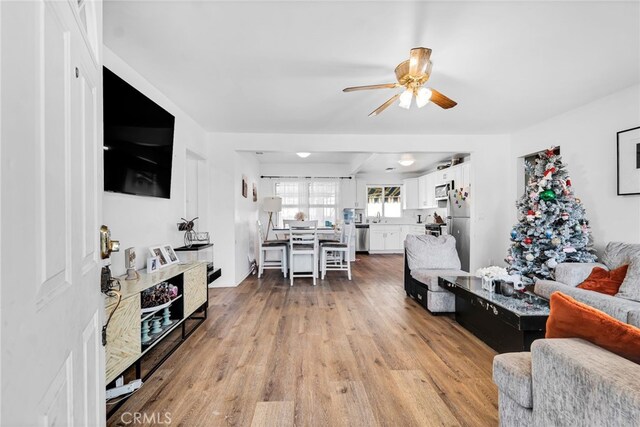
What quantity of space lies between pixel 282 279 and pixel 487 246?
11.2ft

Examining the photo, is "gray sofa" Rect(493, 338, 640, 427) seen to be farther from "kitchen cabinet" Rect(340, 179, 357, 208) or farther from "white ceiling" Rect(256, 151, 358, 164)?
"kitchen cabinet" Rect(340, 179, 357, 208)

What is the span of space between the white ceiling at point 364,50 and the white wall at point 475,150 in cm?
103

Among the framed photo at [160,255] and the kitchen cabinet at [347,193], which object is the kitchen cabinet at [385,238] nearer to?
the kitchen cabinet at [347,193]

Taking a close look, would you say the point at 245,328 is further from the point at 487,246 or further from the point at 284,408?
the point at 487,246

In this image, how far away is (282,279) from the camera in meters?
5.00

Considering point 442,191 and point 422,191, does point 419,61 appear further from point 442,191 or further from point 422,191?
point 422,191

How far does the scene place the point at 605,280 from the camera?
2.59 m

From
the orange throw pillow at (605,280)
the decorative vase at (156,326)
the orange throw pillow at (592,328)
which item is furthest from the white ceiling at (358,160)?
the orange throw pillow at (592,328)

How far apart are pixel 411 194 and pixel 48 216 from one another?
→ 841cm

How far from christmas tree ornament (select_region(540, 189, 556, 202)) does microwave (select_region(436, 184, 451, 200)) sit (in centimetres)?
276

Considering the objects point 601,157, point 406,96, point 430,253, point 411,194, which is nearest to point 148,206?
point 406,96

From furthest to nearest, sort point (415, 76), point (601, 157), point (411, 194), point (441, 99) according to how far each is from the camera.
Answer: point (411, 194)
point (601, 157)
point (441, 99)
point (415, 76)

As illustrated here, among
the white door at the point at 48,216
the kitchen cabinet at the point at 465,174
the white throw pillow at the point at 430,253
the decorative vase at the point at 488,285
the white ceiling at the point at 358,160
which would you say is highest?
the white ceiling at the point at 358,160

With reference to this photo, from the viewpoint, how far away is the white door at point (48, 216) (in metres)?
0.41
